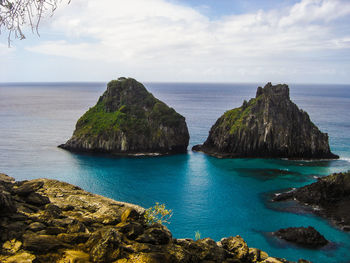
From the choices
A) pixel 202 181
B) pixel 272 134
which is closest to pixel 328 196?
pixel 202 181

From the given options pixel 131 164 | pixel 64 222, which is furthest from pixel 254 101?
pixel 64 222

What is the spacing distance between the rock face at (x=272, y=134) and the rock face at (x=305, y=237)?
5734 cm

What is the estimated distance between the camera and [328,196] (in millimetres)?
63844

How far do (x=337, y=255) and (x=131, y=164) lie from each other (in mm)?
65981

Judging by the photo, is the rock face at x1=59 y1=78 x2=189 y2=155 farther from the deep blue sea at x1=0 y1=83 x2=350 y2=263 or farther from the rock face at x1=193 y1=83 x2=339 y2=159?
the rock face at x1=193 y1=83 x2=339 y2=159

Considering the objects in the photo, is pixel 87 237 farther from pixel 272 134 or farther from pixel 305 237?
pixel 272 134

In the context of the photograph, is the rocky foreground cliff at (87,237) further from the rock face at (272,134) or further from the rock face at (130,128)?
the rock face at (130,128)

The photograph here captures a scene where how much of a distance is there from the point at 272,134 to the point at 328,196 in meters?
45.9

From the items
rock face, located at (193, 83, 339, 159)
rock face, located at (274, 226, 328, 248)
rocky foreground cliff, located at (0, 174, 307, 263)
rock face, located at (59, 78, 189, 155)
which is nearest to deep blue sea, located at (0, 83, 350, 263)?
rock face, located at (274, 226, 328, 248)

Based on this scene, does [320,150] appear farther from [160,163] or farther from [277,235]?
[277,235]

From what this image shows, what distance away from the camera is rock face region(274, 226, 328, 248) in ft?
158

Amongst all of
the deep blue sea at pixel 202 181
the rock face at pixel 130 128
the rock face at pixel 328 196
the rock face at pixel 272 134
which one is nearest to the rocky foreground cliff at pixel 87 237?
the deep blue sea at pixel 202 181

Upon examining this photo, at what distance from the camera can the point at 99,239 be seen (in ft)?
51.2

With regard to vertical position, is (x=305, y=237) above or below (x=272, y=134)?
below
